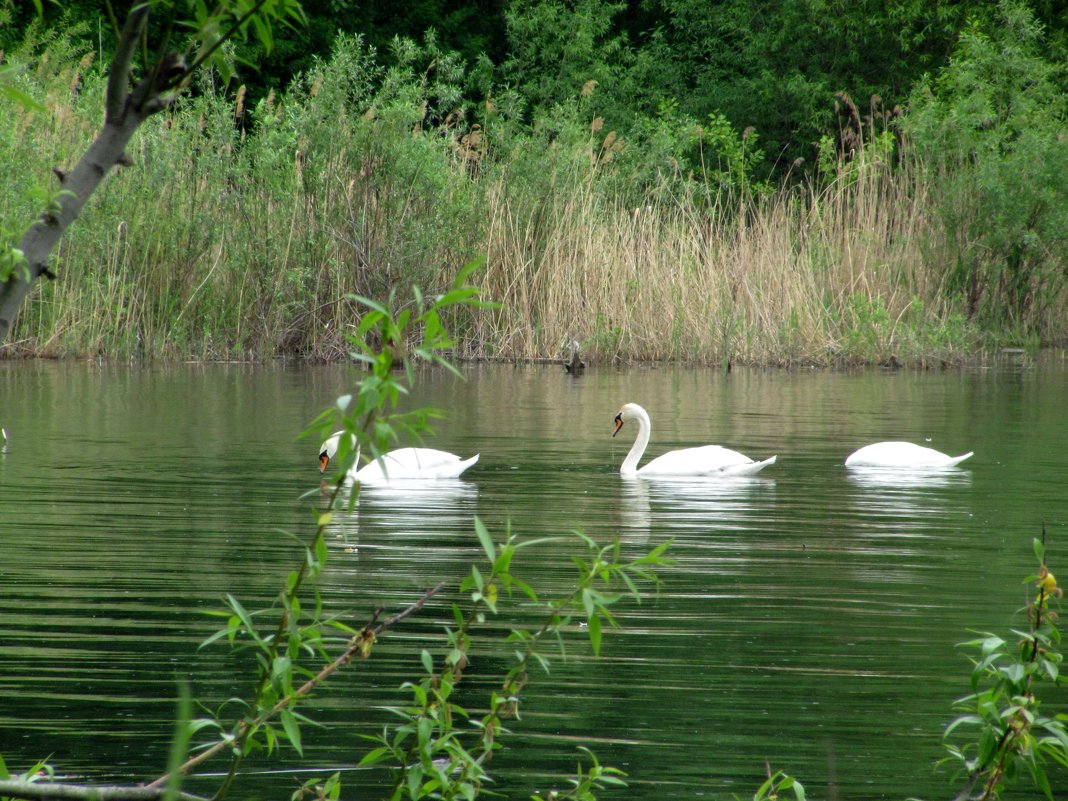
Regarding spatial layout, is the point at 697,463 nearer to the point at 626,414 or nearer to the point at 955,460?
the point at 626,414

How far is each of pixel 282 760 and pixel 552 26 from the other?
99.0 ft

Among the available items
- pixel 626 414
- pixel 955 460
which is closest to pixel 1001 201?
pixel 626 414

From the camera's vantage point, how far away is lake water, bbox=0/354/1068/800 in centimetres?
401

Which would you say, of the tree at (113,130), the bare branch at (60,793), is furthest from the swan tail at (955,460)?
the tree at (113,130)

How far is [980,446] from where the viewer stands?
1171 centimetres

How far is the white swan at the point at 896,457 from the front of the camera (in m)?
10.1

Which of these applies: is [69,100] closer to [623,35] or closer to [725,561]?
[725,561]

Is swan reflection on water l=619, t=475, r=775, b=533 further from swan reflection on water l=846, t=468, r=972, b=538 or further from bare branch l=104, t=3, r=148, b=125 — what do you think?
bare branch l=104, t=3, r=148, b=125

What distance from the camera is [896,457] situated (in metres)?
10.2

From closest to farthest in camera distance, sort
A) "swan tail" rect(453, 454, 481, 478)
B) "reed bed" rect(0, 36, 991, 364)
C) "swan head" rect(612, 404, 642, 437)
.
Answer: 1. "swan tail" rect(453, 454, 481, 478)
2. "swan head" rect(612, 404, 642, 437)
3. "reed bed" rect(0, 36, 991, 364)

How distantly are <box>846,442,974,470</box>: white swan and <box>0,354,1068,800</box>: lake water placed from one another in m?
0.15

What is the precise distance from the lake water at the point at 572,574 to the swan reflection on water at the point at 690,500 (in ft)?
0.13

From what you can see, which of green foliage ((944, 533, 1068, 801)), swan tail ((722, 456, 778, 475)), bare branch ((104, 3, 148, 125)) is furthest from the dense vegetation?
bare branch ((104, 3, 148, 125))

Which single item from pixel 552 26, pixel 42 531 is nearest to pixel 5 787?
pixel 42 531
